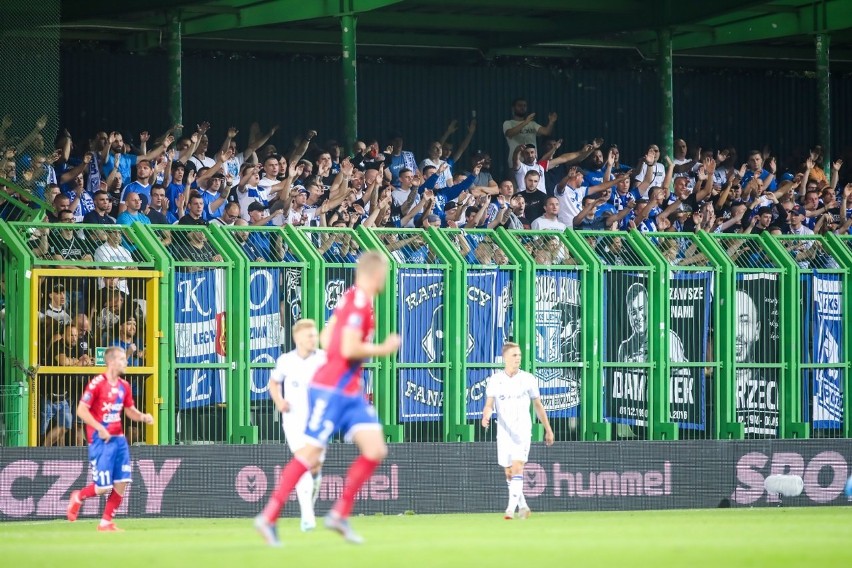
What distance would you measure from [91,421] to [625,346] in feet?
23.9

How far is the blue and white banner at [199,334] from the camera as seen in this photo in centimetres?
1703

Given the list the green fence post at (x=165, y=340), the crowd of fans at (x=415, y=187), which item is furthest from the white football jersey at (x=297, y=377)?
the crowd of fans at (x=415, y=187)

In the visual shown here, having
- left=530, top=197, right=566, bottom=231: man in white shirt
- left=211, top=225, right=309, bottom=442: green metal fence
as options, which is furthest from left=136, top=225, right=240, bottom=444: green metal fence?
left=530, top=197, right=566, bottom=231: man in white shirt

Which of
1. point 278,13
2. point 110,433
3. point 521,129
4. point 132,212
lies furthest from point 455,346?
point 278,13

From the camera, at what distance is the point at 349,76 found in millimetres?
23984

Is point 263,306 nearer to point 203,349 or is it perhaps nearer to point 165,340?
point 203,349

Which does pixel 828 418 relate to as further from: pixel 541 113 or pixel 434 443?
pixel 541 113

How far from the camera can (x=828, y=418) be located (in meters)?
19.6

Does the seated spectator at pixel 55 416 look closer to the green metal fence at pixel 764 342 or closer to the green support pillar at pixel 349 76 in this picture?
the green metal fence at pixel 764 342

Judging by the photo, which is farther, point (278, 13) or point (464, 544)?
point (278, 13)

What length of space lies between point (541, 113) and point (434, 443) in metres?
13.8

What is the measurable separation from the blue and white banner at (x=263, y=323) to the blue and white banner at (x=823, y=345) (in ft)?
22.8

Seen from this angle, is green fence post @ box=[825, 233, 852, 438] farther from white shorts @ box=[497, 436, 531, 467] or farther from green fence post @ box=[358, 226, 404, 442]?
green fence post @ box=[358, 226, 404, 442]

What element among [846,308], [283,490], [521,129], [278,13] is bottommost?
[283,490]
